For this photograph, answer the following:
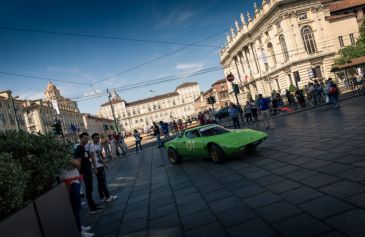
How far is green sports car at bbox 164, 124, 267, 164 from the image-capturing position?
865 centimetres

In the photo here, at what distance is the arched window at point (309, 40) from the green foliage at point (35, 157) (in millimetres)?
45266

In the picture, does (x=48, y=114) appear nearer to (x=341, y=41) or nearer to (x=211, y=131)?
(x=341, y=41)

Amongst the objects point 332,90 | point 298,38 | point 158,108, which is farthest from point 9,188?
point 158,108

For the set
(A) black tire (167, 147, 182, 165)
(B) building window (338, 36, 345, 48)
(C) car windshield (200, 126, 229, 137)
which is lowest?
(A) black tire (167, 147, 182, 165)

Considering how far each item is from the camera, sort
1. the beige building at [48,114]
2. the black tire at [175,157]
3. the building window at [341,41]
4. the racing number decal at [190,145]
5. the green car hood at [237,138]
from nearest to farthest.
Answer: the green car hood at [237,138]
the racing number decal at [190,145]
the black tire at [175,157]
the building window at [341,41]
the beige building at [48,114]

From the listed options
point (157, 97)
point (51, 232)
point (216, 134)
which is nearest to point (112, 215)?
point (51, 232)

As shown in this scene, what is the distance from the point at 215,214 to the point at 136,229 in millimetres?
1361

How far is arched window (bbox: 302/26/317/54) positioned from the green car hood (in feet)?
130

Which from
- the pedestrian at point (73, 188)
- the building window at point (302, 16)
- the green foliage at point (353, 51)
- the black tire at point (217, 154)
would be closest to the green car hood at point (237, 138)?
the black tire at point (217, 154)

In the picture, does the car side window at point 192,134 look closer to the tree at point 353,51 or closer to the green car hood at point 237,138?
the green car hood at point 237,138

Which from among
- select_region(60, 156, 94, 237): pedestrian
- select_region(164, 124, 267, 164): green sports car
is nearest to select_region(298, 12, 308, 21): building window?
select_region(164, 124, 267, 164): green sports car

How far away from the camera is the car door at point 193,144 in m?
9.72

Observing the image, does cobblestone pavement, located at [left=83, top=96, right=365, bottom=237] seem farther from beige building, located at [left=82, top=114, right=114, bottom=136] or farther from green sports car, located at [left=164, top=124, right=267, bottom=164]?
beige building, located at [left=82, top=114, right=114, bottom=136]

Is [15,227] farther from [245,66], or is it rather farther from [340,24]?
[245,66]
